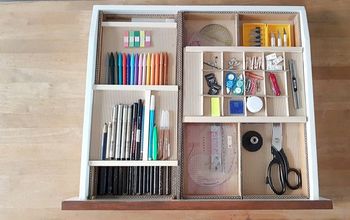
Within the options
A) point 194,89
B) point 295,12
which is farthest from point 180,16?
point 295,12

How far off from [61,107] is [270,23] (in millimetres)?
749

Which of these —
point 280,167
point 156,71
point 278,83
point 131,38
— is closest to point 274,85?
point 278,83

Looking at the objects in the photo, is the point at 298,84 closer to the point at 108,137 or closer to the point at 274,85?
the point at 274,85

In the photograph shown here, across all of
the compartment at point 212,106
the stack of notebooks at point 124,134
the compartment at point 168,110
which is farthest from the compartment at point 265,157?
the stack of notebooks at point 124,134

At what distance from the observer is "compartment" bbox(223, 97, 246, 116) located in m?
0.91

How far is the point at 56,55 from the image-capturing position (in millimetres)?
1100

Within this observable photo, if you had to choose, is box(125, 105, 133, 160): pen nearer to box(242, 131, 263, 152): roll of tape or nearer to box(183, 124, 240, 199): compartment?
box(183, 124, 240, 199): compartment

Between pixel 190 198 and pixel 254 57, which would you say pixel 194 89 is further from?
pixel 190 198

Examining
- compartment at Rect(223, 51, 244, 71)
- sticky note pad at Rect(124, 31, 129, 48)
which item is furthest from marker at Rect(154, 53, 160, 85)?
compartment at Rect(223, 51, 244, 71)

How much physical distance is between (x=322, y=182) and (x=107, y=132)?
702 mm

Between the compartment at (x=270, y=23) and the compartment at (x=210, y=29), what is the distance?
3cm

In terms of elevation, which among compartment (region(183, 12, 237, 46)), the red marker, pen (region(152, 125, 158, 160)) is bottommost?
pen (region(152, 125, 158, 160))

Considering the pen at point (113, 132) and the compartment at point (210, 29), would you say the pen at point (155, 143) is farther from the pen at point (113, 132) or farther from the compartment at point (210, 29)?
the compartment at point (210, 29)

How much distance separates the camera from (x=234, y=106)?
922 mm
